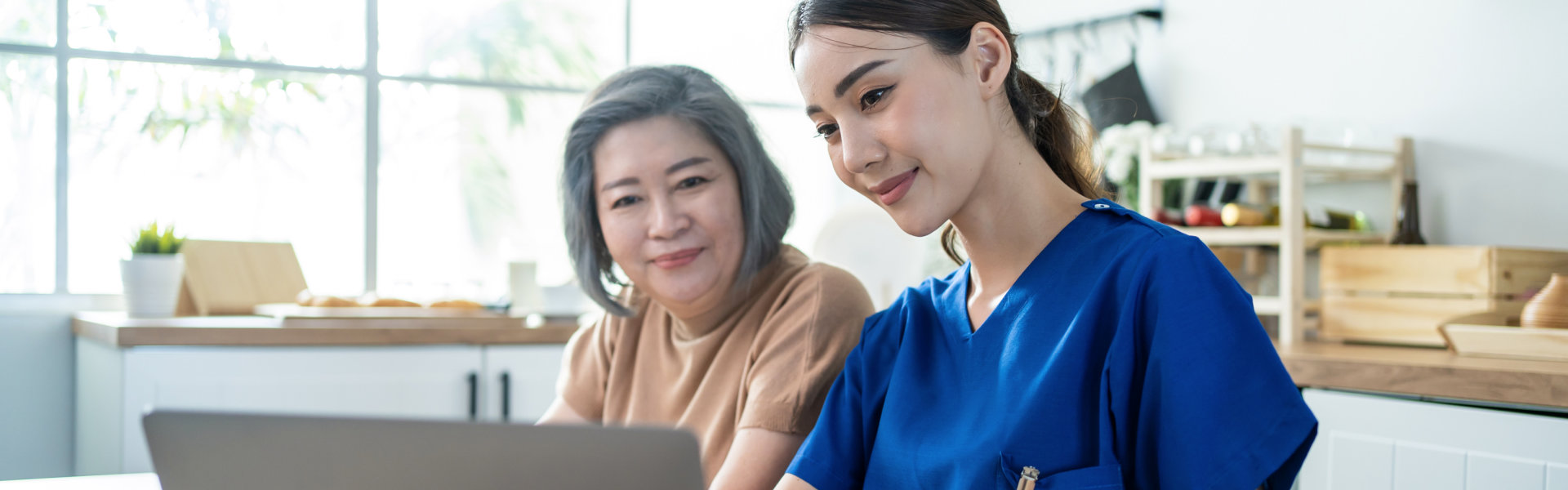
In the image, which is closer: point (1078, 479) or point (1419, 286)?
point (1078, 479)

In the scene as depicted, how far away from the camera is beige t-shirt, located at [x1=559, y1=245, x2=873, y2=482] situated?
114 cm

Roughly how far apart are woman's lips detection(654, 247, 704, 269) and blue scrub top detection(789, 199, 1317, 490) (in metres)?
0.35

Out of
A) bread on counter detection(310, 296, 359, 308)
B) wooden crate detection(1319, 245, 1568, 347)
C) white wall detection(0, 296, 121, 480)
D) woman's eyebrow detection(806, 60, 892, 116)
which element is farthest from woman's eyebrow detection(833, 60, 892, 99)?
white wall detection(0, 296, 121, 480)

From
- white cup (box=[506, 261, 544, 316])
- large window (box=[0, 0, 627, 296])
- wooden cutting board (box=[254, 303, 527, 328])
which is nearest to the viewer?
wooden cutting board (box=[254, 303, 527, 328])

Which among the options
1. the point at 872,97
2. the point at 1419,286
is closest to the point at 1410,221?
the point at 1419,286

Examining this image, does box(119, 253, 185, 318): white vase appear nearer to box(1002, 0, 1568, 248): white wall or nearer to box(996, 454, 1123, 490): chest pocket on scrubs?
box(996, 454, 1123, 490): chest pocket on scrubs

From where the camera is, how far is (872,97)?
2.84 ft

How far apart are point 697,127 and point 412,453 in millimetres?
761

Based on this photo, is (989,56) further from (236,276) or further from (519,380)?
(236,276)

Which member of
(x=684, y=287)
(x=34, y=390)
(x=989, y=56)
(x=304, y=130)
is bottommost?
(x=34, y=390)

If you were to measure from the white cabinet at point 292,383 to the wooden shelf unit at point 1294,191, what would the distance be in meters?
1.48

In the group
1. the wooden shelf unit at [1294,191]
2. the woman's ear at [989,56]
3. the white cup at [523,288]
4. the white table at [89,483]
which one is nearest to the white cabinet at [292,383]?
the white cup at [523,288]

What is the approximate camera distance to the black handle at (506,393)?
2.40m

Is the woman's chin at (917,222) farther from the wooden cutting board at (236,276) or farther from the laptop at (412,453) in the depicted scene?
the wooden cutting board at (236,276)
